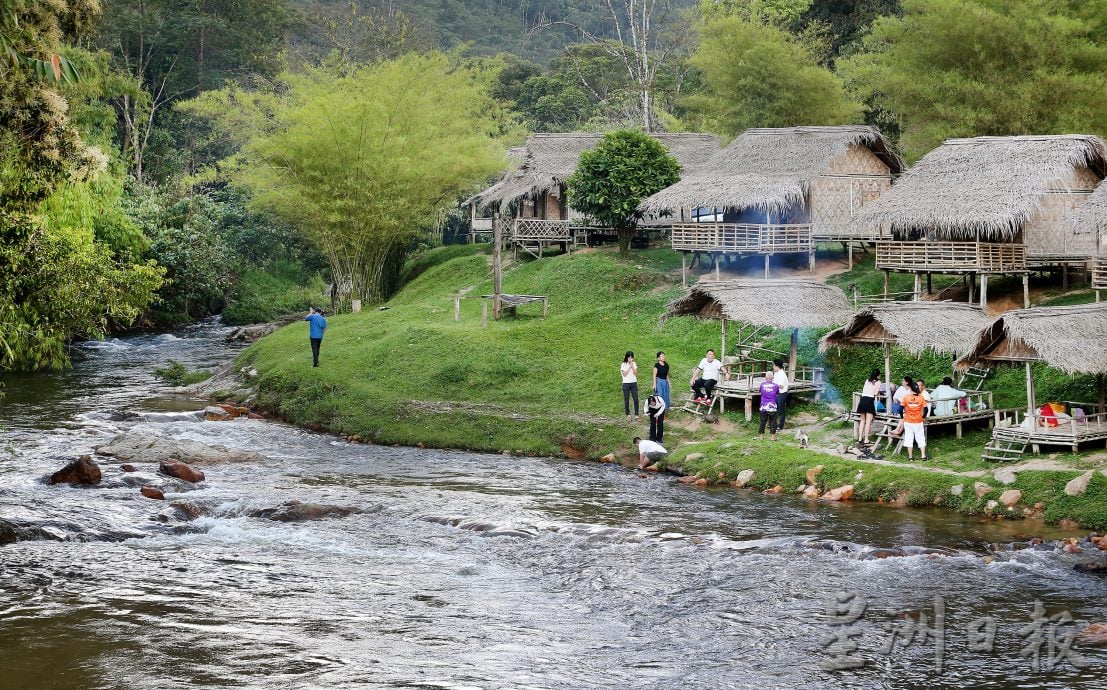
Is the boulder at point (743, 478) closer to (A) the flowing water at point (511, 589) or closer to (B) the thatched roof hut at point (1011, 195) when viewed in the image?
(A) the flowing water at point (511, 589)

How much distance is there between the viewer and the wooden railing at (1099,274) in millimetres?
25984

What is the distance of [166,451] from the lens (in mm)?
24516

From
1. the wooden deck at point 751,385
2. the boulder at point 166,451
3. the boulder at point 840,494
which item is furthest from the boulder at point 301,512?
the wooden deck at point 751,385

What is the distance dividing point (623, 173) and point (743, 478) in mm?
19915

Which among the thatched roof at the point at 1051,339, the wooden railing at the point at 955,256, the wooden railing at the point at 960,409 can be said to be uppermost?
the wooden railing at the point at 955,256

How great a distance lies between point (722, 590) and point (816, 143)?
24.2 meters

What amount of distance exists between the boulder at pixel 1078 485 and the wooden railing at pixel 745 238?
57.4ft

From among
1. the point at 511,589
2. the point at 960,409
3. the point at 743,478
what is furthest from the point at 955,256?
the point at 511,589

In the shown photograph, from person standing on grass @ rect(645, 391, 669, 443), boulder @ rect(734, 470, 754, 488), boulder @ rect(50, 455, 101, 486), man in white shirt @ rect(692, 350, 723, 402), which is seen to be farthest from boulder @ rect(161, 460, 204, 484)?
man in white shirt @ rect(692, 350, 723, 402)

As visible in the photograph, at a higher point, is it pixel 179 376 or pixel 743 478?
pixel 179 376

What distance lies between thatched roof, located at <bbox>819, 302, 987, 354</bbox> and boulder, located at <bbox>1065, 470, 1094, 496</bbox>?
12.8ft

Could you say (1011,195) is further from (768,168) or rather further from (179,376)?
(179,376)

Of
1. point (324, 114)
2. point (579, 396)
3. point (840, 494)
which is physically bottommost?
point (840, 494)

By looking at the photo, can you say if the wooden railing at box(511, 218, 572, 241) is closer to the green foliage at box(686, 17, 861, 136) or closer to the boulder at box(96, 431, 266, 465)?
the green foliage at box(686, 17, 861, 136)
